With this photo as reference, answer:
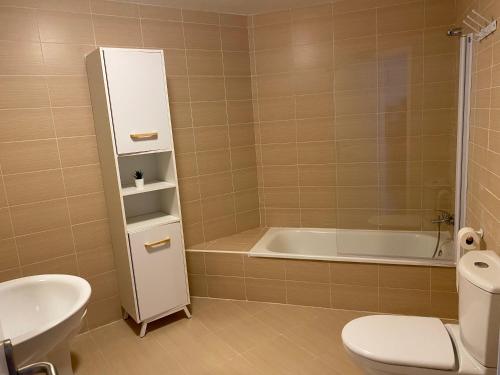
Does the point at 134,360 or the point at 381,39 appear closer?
the point at 134,360

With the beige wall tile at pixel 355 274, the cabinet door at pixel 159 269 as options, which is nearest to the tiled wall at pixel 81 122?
the cabinet door at pixel 159 269

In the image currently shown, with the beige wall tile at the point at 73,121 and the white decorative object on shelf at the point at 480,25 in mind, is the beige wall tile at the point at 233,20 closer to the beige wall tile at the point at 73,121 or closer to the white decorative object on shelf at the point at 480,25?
the beige wall tile at the point at 73,121

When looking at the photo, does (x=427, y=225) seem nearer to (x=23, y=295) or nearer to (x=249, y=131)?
(x=249, y=131)

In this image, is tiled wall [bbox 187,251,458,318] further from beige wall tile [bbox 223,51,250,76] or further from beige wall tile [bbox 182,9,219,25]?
beige wall tile [bbox 182,9,219,25]

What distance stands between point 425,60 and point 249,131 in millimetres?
1466

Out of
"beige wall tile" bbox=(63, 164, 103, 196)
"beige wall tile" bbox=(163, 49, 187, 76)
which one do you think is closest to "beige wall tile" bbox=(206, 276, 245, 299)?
"beige wall tile" bbox=(63, 164, 103, 196)

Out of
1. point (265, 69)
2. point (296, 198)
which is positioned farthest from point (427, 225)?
point (265, 69)

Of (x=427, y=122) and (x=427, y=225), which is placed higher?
(x=427, y=122)

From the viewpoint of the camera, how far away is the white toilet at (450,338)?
1.49 meters

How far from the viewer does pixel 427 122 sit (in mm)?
2721

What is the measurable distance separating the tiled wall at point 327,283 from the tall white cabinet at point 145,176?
0.33 meters

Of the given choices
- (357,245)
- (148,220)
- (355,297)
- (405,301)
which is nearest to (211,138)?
(148,220)

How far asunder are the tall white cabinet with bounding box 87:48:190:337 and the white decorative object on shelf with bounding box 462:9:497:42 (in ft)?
5.98

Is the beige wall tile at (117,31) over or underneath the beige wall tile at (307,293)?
over
